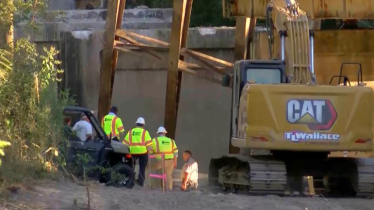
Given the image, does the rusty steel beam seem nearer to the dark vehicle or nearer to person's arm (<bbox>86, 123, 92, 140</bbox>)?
the dark vehicle

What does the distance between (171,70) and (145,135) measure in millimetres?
4025

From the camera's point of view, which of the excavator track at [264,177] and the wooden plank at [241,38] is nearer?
the excavator track at [264,177]

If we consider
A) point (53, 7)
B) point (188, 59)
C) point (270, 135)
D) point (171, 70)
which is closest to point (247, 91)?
point (270, 135)

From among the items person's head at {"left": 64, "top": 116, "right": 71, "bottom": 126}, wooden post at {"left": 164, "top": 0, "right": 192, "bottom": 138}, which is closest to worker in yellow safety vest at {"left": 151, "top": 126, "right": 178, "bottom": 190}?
person's head at {"left": 64, "top": 116, "right": 71, "bottom": 126}

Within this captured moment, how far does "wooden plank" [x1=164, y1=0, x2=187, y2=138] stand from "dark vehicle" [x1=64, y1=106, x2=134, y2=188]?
505 cm

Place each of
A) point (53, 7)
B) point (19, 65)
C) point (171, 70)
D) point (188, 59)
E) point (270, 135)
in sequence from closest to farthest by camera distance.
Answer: point (19, 65) → point (270, 135) → point (171, 70) → point (188, 59) → point (53, 7)

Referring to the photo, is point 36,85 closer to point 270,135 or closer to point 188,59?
point 270,135

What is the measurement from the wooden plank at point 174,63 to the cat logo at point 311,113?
7176 millimetres

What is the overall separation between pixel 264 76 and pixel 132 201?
4349mm

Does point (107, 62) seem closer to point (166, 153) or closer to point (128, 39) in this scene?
point (128, 39)

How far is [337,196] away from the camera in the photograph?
565 inches

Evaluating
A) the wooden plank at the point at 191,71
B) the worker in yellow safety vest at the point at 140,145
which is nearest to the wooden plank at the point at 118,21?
the wooden plank at the point at 191,71

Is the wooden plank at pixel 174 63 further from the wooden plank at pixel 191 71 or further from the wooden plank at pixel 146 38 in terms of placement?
the wooden plank at pixel 146 38

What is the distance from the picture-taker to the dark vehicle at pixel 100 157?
13.2 meters
